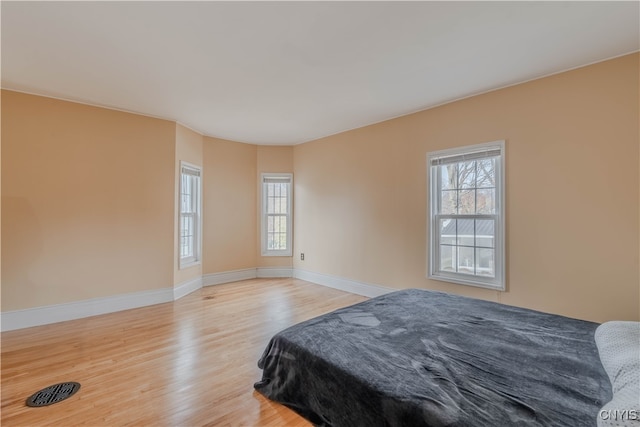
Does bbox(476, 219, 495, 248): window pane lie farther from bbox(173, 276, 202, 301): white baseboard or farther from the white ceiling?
bbox(173, 276, 202, 301): white baseboard

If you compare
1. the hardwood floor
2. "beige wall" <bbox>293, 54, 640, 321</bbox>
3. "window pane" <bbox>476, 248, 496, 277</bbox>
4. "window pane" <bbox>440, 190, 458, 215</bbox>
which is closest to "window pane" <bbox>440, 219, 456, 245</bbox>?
"window pane" <bbox>440, 190, 458, 215</bbox>

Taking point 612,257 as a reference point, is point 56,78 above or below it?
above

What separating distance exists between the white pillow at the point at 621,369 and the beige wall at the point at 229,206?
4.88m

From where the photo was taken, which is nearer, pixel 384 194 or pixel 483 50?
pixel 483 50

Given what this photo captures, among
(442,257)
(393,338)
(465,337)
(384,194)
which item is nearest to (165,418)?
(393,338)

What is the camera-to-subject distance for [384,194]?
13.6 ft

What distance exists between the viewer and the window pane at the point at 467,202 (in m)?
3.32

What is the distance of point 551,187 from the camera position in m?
2.73

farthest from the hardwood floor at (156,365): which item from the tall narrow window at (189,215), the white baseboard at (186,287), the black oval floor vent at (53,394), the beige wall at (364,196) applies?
the tall narrow window at (189,215)

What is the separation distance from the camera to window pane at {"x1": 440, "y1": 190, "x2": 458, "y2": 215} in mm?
3492

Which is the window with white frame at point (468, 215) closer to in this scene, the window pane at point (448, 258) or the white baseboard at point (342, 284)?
the window pane at point (448, 258)

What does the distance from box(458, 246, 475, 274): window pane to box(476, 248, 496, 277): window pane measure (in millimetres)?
66

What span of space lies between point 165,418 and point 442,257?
3166mm

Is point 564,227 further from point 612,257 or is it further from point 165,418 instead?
point 165,418
